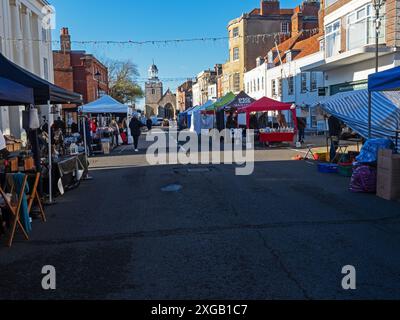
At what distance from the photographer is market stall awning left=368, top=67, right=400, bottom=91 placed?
9.17m

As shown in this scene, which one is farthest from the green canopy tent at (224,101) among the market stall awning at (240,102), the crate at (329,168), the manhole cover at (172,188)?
the manhole cover at (172,188)

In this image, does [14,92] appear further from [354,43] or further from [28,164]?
[354,43]

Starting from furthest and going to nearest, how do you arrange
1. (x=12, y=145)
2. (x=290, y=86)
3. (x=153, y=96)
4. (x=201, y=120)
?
(x=153, y=96), (x=201, y=120), (x=290, y=86), (x=12, y=145)

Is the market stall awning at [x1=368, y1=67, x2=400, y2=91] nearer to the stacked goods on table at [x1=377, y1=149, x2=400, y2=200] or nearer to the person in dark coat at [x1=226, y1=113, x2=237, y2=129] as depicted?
the stacked goods on table at [x1=377, y1=149, x2=400, y2=200]

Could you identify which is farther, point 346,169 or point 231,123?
point 231,123

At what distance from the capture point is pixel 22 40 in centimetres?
2516

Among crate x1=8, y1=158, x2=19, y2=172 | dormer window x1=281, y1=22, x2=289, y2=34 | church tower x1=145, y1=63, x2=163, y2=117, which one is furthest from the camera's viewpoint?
church tower x1=145, y1=63, x2=163, y2=117

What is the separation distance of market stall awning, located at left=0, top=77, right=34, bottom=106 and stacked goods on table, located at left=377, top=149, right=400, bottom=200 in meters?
7.05

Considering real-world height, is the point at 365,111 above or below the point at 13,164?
above

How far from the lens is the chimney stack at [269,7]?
53.8m

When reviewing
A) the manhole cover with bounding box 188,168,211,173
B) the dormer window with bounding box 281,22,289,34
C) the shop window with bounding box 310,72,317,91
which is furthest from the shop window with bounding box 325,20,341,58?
the dormer window with bounding box 281,22,289,34

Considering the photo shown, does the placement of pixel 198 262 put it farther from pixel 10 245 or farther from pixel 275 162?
pixel 275 162

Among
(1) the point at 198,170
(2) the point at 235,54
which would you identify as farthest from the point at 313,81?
(2) the point at 235,54

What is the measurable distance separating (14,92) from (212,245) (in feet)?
13.9
